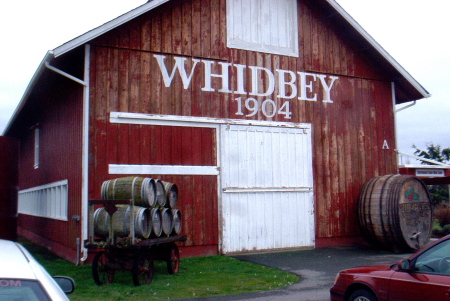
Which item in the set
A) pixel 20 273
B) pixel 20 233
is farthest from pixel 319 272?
pixel 20 233

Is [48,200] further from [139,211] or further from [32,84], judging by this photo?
[139,211]

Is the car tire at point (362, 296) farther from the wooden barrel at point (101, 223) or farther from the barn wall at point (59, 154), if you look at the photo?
the barn wall at point (59, 154)

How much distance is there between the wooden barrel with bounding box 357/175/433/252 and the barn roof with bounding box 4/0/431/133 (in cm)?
329

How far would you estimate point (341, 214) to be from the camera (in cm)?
1473

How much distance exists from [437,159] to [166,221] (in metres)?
24.1

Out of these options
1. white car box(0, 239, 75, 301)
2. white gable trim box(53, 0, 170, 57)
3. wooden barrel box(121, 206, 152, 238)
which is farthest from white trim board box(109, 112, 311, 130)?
white car box(0, 239, 75, 301)

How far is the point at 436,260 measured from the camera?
232 inches

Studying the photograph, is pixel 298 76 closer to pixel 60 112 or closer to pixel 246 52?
pixel 246 52

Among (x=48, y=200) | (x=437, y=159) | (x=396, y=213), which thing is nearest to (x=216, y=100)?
(x=396, y=213)

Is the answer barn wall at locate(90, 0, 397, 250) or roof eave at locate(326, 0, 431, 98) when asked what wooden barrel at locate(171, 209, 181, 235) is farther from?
roof eave at locate(326, 0, 431, 98)

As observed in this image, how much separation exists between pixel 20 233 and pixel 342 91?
14.9 metres

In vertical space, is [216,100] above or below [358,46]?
below

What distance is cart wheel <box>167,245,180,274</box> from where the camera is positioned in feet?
33.9

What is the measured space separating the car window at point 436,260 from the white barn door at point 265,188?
291 inches
